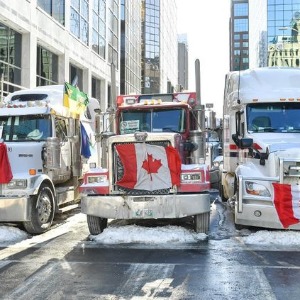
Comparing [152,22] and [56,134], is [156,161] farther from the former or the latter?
[152,22]

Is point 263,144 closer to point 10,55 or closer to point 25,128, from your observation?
point 25,128

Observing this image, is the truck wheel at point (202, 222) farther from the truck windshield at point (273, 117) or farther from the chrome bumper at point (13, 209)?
the chrome bumper at point (13, 209)

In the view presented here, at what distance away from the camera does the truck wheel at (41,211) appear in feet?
31.6

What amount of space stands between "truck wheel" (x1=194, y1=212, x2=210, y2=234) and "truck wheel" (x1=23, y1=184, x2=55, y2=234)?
124 inches

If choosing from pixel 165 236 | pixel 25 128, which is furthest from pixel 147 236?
pixel 25 128

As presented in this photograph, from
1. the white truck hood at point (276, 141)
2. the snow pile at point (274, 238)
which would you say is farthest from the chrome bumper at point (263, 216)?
the white truck hood at point (276, 141)

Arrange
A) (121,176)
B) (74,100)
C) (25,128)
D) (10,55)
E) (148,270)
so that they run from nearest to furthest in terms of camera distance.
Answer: (148,270) < (121,176) < (25,128) < (74,100) < (10,55)

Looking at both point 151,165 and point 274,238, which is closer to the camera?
point 274,238

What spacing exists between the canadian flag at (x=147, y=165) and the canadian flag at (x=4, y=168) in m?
2.31

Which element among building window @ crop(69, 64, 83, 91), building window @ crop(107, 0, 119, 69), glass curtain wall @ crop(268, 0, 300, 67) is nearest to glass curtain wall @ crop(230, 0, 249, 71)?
glass curtain wall @ crop(268, 0, 300, 67)

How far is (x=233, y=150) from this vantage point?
12000 millimetres

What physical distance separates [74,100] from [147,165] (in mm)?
4391

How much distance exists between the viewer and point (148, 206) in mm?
8859

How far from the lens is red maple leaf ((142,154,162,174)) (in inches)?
355
